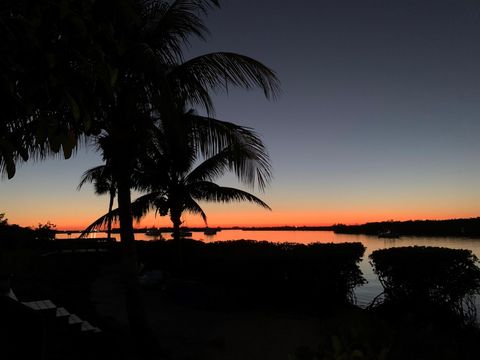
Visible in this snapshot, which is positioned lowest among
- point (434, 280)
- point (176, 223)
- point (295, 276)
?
point (295, 276)

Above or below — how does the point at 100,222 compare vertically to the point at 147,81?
below

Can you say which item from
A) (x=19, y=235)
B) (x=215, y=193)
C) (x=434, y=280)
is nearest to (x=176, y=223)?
(x=215, y=193)

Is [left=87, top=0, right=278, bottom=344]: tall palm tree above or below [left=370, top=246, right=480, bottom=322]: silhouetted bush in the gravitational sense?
above

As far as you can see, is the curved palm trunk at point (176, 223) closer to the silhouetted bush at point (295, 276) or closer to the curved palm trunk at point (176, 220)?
the curved palm trunk at point (176, 220)

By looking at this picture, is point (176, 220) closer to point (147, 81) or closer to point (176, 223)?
point (176, 223)

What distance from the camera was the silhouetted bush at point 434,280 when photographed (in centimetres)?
786

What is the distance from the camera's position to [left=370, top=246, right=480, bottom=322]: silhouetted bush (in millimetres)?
7859

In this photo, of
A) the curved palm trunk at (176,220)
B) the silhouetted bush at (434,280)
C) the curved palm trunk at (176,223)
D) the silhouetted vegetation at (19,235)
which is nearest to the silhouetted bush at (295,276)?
the silhouetted bush at (434,280)

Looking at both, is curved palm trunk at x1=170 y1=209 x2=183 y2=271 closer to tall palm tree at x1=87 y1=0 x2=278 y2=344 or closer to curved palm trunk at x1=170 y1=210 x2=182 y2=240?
curved palm trunk at x1=170 y1=210 x2=182 y2=240

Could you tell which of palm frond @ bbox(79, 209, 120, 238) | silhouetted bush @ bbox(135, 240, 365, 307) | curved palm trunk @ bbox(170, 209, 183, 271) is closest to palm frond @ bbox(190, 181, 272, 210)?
curved palm trunk @ bbox(170, 209, 183, 271)

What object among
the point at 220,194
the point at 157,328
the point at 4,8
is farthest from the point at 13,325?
the point at 220,194

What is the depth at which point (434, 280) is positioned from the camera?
26.6 feet

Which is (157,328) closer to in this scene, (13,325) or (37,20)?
(13,325)

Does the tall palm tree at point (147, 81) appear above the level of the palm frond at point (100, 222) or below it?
above
